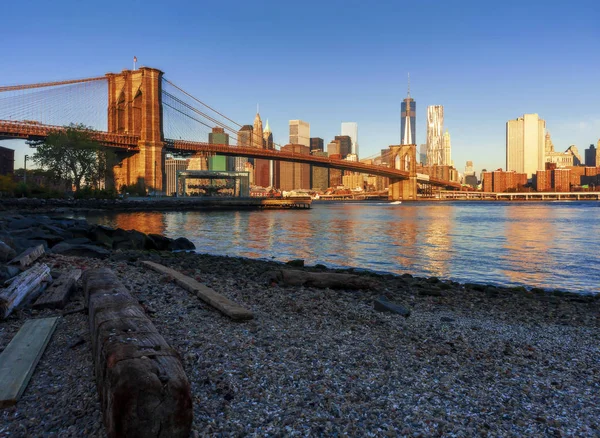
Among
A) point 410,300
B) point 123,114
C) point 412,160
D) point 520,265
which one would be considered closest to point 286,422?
point 410,300

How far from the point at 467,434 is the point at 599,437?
887mm

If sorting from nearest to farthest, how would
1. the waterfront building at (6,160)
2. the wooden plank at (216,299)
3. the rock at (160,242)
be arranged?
the wooden plank at (216,299), the rock at (160,242), the waterfront building at (6,160)

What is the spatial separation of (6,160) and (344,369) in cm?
10036

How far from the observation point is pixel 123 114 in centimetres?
6894

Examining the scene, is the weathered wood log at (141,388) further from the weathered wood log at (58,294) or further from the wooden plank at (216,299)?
the weathered wood log at (58,294)

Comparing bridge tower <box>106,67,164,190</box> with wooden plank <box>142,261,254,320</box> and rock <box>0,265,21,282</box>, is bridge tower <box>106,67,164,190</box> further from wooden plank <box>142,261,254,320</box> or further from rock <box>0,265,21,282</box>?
wooden plank <box>142,261,254,320</box>

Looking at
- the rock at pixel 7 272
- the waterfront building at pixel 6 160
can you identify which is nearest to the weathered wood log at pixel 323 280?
the rock at pixel 7 272

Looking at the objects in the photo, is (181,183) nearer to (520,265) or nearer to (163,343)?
(520,265)

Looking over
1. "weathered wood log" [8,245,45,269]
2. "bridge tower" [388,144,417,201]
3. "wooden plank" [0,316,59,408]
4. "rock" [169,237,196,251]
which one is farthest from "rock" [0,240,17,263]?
"bridge tower" [388,144,417,201]

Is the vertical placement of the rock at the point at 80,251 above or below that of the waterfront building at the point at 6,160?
below

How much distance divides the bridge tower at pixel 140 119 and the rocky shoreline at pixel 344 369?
60410 millimetres

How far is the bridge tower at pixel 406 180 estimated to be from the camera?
109812 millimetres

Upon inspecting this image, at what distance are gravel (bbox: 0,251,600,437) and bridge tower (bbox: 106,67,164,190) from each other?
201 feet

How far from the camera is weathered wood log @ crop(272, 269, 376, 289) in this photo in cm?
751
